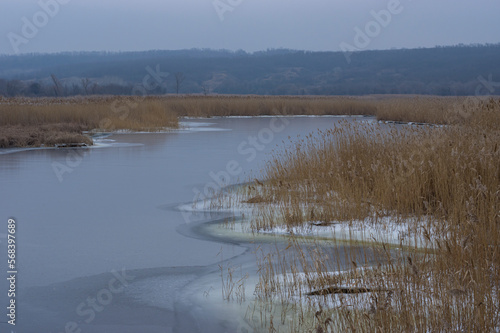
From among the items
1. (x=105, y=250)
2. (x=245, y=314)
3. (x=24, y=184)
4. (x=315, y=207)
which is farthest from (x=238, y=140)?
(x=245, y=314)

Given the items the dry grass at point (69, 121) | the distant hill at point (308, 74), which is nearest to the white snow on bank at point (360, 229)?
the dry grass at point (69, 121)

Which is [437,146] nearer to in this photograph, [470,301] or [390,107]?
[470,301]

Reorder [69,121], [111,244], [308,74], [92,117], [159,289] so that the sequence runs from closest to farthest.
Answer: [159,289] < [111,244] < [69,121] < [92,117] < [308,74]

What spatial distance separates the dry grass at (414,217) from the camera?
379 centimetres

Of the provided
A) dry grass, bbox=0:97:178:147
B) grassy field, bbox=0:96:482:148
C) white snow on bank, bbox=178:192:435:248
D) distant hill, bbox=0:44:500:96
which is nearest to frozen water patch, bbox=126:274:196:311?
white snow on bank, bbox=178:192:435:248

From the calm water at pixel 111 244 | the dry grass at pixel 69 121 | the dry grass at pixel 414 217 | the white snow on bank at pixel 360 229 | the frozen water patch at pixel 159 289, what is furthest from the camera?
the dry grass at pixel 69 121

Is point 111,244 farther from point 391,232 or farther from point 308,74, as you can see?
point 308,74

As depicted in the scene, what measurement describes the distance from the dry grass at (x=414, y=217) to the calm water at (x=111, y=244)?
2.83 ft

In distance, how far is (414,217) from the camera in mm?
6891

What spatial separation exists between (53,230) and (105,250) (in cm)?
124

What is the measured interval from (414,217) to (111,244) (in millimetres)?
3371

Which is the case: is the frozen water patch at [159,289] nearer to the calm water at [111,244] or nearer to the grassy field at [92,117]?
the calm water at [111,244]

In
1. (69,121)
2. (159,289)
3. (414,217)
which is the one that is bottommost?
(159,289)

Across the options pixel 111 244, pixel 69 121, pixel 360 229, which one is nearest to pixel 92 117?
pixel 69 121
